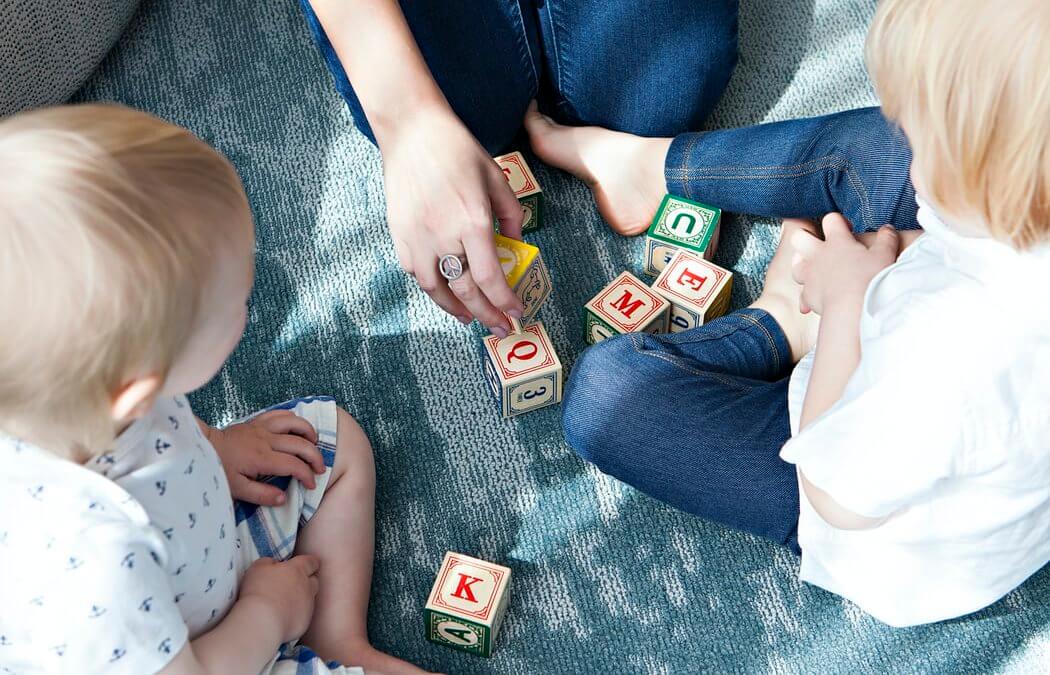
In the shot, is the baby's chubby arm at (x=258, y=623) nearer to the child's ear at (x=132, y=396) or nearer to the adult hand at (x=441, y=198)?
the child's ear at (x=132, y=396)

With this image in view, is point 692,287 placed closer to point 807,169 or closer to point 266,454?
point 807,169

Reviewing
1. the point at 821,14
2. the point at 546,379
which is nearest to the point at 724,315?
the point at 546,379

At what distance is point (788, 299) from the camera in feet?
4.01

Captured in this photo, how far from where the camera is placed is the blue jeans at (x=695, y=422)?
1073 millimetres

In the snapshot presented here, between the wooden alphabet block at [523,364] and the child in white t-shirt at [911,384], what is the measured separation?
4 cm

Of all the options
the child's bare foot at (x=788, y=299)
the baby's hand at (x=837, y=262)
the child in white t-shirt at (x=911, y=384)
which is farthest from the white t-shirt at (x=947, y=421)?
the child's bare foot at (x=788, y=299)

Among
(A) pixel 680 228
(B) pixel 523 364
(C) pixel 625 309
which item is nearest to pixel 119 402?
(B) pixel 523 364

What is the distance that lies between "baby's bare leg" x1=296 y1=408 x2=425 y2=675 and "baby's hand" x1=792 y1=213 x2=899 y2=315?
21.3 inches

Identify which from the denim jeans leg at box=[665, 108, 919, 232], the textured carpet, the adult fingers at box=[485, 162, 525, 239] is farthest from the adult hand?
the denim jeans leg at box=[665, 108, 919, 232]

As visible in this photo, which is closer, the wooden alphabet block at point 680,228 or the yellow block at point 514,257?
the yellow block at point 514,257

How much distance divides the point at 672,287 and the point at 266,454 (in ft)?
1.79

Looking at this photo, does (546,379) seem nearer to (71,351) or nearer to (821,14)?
(71,351)

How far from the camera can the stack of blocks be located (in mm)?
1242

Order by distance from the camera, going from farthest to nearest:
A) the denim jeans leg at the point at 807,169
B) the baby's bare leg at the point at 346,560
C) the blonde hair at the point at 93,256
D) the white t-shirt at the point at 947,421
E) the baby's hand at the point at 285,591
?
the denim jeans leg at the point at 807,169 < the baby's bare leg at the point at 346,560 < the baby's hand at the point at 285,591 < the white t-shirt at the point at 947,421 < the blonde hair at the point at 93,256
